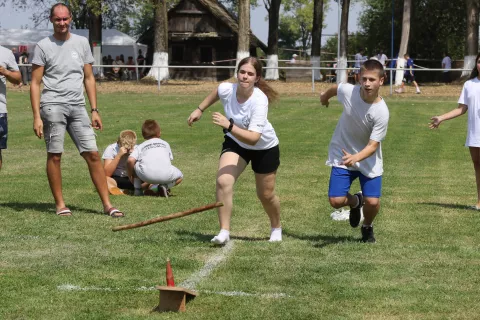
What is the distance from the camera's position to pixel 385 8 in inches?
2776

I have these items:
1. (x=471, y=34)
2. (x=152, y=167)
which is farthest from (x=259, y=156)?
(x=471, y=34)

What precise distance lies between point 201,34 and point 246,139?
188 feet

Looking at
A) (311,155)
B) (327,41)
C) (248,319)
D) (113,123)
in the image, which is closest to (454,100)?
(113,123)

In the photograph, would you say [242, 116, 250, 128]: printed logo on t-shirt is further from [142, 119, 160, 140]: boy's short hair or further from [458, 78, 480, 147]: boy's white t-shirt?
[142, 119, 160, 140]: boy's short hair

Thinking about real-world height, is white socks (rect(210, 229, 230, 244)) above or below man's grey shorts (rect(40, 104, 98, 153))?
below

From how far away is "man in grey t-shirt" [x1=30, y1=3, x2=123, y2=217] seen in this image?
9.98 m

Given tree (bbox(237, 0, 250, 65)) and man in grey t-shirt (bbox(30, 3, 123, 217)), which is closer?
man in grey t-shirt (bbox(30, 3, 123, 217))

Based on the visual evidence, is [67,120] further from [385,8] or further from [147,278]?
[385,8]

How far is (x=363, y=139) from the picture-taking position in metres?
8.75

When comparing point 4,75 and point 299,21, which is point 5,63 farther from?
point 299,21

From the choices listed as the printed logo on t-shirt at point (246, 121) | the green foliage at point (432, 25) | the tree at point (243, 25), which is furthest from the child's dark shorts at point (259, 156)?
the green foliage at point (432, 25)

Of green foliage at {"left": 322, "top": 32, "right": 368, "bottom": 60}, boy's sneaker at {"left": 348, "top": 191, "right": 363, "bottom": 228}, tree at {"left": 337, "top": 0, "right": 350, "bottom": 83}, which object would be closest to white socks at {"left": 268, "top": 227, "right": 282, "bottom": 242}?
boy's sneaker at {"left": 348, "top": 191, "right": 363, "bottom": 228}

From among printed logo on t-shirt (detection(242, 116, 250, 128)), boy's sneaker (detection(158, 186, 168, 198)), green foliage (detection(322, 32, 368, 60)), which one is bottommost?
green foliage (detection(322, 32, 368, 60))

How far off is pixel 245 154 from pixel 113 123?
1634 centimetres
